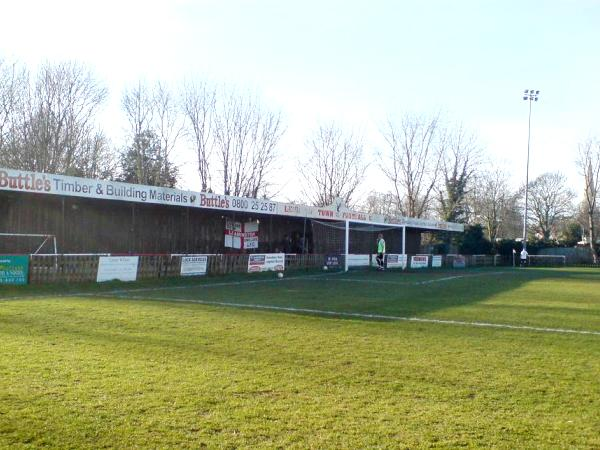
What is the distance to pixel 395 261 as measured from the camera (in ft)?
123

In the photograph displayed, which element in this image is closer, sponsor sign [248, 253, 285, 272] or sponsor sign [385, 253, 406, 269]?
sponsor sign [248, 253, 285, 272]

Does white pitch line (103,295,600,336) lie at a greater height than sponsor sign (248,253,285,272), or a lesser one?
lesser

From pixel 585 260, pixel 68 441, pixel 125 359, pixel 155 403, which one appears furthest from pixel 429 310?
pixel 585 260

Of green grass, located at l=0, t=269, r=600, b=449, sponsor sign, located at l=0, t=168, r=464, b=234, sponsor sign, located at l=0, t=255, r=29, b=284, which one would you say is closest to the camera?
green grass, located at l=0, t=269, r=600, b=449

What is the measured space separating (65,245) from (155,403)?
62.5 ft

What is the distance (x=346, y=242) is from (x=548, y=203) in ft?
178

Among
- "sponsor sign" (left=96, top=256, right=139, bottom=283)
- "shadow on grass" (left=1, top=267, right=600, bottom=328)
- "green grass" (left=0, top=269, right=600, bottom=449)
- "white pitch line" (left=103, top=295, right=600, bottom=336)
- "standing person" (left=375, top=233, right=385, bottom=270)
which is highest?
"standing person" (left=375, top=233, right=385, bottom=270)

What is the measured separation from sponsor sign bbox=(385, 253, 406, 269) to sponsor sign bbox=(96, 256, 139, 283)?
17583mm

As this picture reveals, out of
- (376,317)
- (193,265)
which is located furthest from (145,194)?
(376,317)

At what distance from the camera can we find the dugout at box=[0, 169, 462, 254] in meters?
22.0

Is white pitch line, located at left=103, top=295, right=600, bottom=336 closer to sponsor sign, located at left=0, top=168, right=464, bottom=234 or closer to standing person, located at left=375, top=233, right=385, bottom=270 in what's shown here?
sponsor sign, located at left=0, top=168, right=464, bottom=234

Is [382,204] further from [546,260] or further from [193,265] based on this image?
[193,265]

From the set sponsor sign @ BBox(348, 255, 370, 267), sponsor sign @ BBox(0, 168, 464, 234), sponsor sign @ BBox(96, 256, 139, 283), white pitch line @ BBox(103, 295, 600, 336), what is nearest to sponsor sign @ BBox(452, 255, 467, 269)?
sponsor sign @ BBox(348, 255, 370, 267)

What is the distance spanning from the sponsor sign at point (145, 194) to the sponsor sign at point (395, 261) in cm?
276
